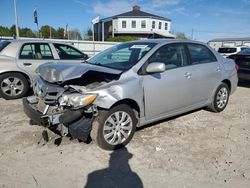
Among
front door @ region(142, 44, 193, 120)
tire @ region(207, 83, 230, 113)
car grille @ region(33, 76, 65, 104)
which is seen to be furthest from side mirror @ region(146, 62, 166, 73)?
tire @ region(207, 83, 230, 113)

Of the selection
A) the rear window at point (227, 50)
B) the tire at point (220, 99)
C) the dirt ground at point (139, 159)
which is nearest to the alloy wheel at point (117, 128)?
the dirt ground at point (139, 159)

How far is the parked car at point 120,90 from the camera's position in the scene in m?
3.37

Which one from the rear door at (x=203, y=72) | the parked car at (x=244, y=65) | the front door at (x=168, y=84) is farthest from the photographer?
the parked car at (x=244, y=65)

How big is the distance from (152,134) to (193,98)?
3.81ft

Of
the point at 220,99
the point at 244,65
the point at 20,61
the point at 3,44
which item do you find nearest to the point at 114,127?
the point at 220,99

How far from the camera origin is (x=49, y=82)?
12.1ft

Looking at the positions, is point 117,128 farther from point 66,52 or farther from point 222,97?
point 66,52

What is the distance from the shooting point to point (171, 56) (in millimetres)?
4449

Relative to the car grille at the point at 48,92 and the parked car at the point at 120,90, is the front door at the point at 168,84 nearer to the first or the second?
the parked car at the point at 120,90

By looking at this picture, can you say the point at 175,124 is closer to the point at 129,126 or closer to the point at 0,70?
the point at 129,126

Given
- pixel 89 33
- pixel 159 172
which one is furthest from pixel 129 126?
pixel 89 33

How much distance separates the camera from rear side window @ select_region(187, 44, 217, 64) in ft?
15.7

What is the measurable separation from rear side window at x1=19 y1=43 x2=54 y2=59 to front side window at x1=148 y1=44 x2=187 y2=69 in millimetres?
3659

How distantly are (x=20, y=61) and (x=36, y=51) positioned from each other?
53 cm
